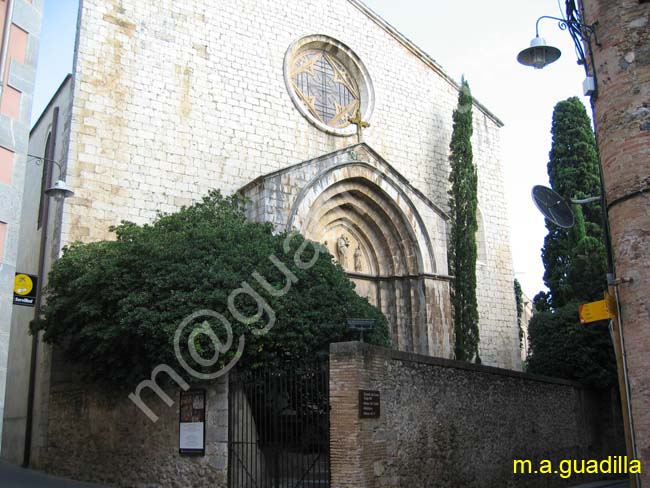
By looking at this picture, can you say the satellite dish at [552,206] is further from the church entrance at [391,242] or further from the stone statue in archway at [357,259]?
the stone statue in archway at [357,259]

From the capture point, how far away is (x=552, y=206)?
1012 cm

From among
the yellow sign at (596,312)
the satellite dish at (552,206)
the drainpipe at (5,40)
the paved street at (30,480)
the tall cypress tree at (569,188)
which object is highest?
the tall cypress tree at (569,188)

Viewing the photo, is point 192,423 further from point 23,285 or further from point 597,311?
point 597,311

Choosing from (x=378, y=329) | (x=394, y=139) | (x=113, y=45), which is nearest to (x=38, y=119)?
(x=113, y=45)

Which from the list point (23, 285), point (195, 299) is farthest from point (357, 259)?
point (23, 285)

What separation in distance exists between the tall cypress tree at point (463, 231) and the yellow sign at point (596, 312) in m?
9.61

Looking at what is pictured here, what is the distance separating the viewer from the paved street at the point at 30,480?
1177 cm

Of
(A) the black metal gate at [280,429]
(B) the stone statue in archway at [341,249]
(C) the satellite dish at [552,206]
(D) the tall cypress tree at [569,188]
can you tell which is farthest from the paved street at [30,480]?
(D) the tall cypress tree at [569,188]

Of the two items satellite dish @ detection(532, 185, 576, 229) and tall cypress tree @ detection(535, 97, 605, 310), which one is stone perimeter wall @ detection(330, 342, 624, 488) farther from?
tall cypress tree @ detection(535, 97, 605, 310)

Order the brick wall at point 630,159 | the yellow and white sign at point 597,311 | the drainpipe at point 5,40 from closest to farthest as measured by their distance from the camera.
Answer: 1. the brick wall at point 630,159
2. the drainpipe at point 5,40
3. the yellow and white sign at point 597,311

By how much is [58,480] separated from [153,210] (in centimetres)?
592

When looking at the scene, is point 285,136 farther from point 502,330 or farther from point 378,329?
point 502,330

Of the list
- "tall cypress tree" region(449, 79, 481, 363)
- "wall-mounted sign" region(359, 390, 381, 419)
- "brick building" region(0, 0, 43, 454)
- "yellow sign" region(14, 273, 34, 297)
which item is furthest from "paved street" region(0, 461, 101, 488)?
"tall cypress tree" region(449, 79, 481, 363)

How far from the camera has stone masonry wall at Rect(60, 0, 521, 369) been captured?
50.3 feet
